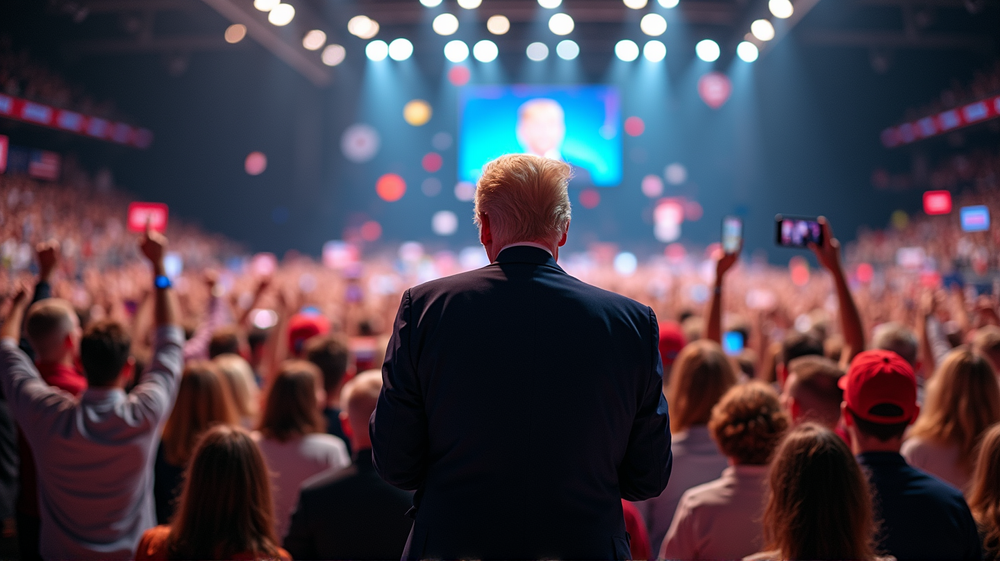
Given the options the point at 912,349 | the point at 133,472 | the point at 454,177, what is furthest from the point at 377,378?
the point at 454,177

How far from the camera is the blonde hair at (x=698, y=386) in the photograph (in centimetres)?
271

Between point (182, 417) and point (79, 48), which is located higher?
point (79, 48)

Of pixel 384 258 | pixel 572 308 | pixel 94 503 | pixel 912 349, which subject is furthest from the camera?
pixel 384 258

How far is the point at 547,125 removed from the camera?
12000mm

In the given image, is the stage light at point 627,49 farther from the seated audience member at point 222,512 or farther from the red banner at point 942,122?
the seated audience member at point 222,512

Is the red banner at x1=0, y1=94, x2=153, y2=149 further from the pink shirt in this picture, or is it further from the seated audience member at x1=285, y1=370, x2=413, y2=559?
the pink shirt

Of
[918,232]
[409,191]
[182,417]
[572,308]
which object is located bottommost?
[182,417]

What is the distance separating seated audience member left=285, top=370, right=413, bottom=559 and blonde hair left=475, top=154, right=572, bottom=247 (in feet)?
3.28

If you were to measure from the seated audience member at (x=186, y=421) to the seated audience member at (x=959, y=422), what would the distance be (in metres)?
2.70

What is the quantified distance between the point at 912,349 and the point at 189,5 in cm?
1162

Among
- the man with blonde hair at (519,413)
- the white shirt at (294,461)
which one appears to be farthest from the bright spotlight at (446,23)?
the man with blonde hair at (519,413)

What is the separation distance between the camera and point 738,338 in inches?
197

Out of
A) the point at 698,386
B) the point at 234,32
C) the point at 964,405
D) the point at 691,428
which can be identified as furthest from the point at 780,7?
the point at 234,32

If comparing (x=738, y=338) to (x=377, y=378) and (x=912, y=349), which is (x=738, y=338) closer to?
(x=912, y=349)
